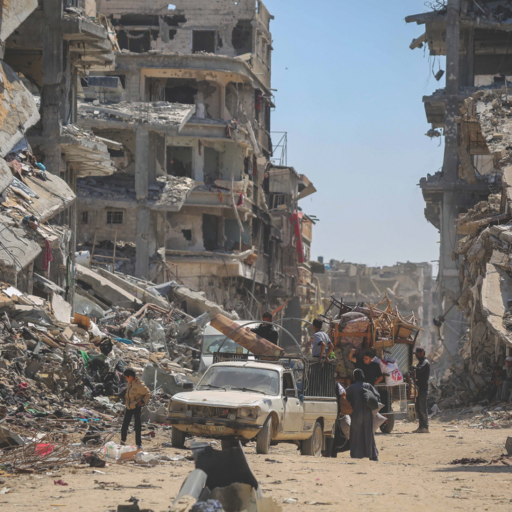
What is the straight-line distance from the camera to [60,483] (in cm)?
913

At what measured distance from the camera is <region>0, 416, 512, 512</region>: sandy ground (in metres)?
8.20

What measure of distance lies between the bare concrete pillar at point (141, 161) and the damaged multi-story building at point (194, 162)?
0.04 metres

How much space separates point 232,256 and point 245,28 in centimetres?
1580

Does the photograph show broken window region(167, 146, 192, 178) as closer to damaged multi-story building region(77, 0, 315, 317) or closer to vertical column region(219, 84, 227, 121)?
damaged multi-story building region(77, 0, 315, 317)

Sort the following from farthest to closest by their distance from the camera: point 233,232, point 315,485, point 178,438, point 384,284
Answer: point 384,284
point 233,232
point 178,438
point 315,485

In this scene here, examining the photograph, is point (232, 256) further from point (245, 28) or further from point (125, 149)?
point (245, 28)

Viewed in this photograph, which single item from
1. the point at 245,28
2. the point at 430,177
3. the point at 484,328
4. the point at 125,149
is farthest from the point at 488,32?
the point at 484,328

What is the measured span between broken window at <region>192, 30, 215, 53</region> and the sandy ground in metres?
44.2

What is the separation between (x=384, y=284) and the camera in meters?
79.3

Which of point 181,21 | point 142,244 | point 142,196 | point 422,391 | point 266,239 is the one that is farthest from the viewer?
point 266,239

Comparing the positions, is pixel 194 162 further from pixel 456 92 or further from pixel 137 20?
pixel 456 92

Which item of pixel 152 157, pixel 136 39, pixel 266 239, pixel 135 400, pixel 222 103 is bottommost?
pixel 135 400

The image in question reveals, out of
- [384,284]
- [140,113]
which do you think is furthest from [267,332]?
[384,284]

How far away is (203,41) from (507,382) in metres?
39.4
